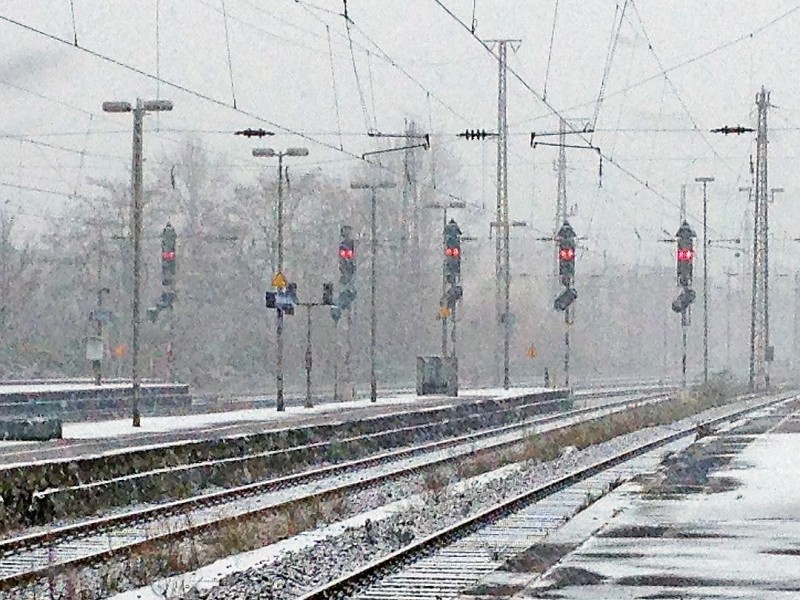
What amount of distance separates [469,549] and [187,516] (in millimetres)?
5131

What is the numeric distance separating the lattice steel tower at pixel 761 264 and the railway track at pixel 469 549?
142 feet

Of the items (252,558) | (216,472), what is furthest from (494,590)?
(216,472)

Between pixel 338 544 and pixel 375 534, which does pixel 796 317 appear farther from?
pixel 338 544

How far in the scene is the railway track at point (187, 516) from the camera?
1777 cm

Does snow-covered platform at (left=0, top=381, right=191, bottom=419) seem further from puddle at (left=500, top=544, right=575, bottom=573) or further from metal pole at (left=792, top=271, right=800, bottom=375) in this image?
metal pole at (left=792, top=271, right=800, bottom=375)

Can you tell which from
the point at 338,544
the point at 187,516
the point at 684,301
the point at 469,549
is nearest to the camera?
the point at 469,549

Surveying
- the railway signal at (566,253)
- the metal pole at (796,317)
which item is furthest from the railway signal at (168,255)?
the metal pole at (796,317)

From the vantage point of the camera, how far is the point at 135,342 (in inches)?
1497

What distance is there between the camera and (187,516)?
22.2m

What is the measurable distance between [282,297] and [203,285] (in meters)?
47.8

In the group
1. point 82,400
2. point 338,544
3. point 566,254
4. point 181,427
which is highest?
point 566,254

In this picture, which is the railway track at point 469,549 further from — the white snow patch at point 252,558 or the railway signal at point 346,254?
the railway signal at point 346,254

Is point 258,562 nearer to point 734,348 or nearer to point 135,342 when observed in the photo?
point 135,342

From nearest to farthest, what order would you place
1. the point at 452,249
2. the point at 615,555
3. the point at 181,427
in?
the point at 615,555, the point at 181,427, the point at 452,249
